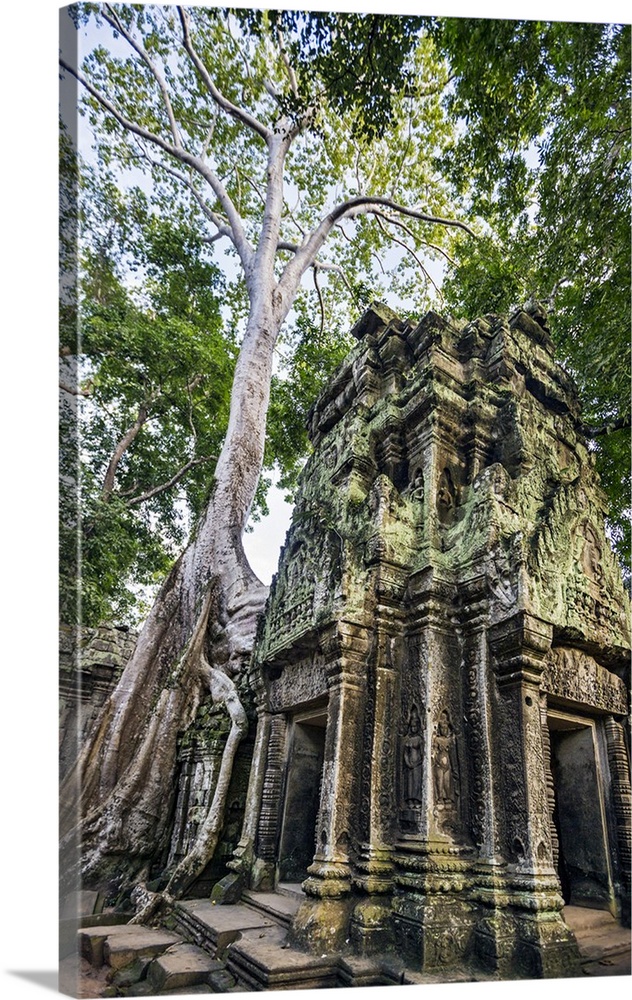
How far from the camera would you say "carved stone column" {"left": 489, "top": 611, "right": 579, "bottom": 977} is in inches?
128

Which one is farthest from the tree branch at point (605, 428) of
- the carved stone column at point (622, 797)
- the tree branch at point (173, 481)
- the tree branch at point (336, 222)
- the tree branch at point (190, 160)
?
the tree branch at point (173, 481)

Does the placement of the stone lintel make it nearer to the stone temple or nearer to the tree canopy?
the stone temple

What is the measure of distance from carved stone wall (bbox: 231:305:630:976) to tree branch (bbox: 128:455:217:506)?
329 centimetres

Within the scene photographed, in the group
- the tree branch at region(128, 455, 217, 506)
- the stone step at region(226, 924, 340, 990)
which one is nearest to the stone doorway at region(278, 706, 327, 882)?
the stone step at region(226, 924, 340, 990)

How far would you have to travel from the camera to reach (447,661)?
4.09 meters

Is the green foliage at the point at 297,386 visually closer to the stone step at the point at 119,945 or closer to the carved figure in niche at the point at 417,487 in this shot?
the carved figure in niche at the point at 417,487

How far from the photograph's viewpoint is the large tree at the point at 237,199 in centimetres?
466

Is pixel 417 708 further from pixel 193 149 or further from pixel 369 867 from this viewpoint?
pixel 193 149

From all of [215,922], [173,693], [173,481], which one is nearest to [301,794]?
[215,922]

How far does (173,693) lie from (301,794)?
5.88 feet

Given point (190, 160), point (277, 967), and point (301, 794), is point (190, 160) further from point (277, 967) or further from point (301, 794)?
point (277, 967)

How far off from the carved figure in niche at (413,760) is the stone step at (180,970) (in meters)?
1.44

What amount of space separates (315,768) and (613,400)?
4.39m
